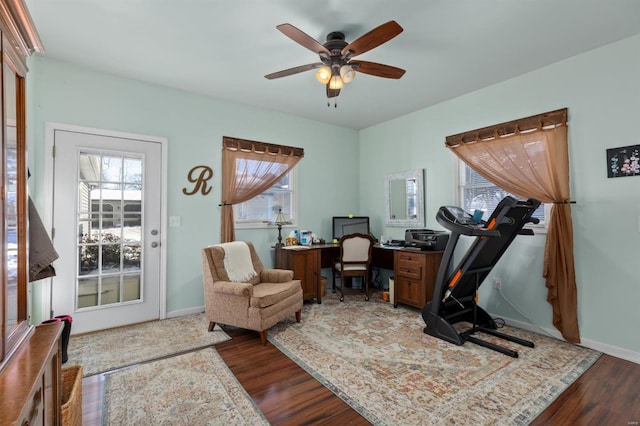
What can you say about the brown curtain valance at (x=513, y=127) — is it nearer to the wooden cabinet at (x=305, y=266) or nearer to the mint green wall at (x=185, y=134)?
the mint green wall at (x=185, y=134)

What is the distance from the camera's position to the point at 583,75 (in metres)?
2.89

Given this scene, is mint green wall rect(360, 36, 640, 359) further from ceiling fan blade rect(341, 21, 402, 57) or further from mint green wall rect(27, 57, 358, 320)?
mint green wall rect(27, 57, 358, 320)

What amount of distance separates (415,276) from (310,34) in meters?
2.86

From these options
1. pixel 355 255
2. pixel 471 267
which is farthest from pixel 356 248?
pixel 471 267

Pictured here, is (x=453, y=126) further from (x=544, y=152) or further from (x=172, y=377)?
(x=172, y=377)

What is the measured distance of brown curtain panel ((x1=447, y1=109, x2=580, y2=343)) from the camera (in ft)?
9.51

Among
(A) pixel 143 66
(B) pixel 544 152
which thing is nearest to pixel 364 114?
(B) pixel 544 152

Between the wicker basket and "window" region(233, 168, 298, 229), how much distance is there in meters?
2.55

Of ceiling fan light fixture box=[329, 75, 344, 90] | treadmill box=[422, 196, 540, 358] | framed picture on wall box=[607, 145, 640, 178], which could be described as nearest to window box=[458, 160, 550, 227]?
treadmill box=[422, 196, 540, 358]

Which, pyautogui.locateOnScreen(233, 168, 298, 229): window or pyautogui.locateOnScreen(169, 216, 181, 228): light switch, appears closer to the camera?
pyautogui.locateOnScreen(169, 216, 181, 228): light switch

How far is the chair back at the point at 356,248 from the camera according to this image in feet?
13.9

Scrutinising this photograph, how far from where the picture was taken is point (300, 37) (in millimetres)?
2131

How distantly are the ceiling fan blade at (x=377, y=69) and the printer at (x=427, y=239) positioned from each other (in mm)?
2040

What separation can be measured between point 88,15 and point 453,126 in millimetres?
3868
